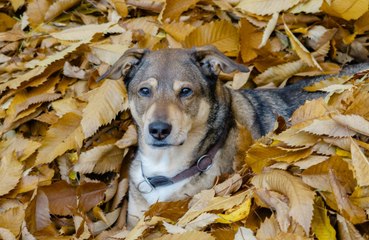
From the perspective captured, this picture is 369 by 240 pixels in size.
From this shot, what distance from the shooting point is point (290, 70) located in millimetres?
5062

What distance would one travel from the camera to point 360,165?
3297mm

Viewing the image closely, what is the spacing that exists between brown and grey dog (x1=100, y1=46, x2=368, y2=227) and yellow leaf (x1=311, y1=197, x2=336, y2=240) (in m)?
1.03

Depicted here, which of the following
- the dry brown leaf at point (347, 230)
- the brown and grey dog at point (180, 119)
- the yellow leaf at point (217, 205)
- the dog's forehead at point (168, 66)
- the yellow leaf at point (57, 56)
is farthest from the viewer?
the yellow leaf at point (57, 56)

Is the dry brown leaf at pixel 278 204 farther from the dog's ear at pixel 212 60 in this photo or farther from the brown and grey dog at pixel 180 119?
the dog's ear at pixel 212 60

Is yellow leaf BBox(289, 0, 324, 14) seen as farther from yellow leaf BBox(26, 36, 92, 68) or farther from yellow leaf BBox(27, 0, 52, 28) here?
yellow leaf BBox(27, 0, 52, 28)

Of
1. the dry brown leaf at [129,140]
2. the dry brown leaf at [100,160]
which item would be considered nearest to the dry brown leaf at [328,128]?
the dry brown leaf at [129,140]

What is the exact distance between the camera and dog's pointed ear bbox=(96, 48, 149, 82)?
4270 mm

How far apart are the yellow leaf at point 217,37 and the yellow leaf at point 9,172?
164cm

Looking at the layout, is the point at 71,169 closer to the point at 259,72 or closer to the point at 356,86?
the point at 259,72

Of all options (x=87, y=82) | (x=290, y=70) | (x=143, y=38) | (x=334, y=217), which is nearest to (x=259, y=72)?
(x=290, y=70)

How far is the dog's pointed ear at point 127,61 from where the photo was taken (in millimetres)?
4270

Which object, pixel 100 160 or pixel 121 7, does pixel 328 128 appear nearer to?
pixel 100 160

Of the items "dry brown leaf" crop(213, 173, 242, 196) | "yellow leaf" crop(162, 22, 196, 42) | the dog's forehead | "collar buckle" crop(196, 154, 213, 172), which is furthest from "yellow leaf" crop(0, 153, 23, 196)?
"yellow leaf" crop(162, 22, 196, 42)

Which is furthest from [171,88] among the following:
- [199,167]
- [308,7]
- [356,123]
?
[308,7]
